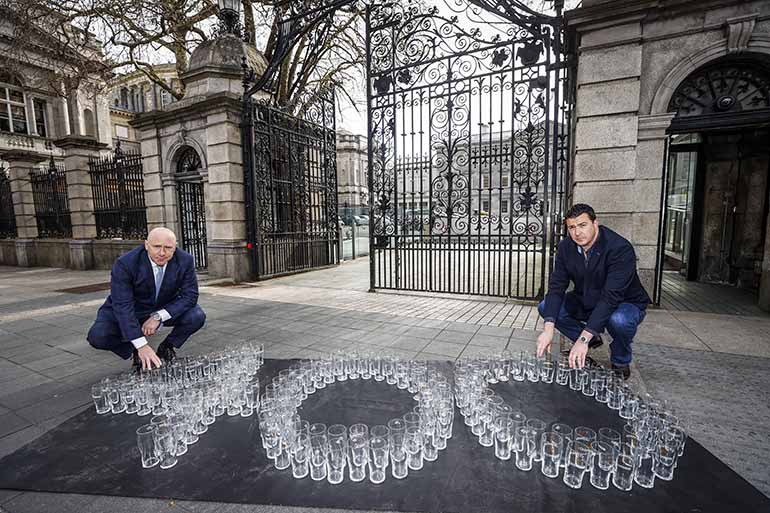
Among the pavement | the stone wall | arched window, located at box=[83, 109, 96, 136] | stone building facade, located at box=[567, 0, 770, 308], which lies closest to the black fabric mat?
the pavement

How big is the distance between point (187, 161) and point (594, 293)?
11166 millimetres

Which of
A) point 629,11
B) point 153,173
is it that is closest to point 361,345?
point 629,11

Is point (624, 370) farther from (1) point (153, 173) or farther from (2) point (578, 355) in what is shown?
(1) point (153, 173)

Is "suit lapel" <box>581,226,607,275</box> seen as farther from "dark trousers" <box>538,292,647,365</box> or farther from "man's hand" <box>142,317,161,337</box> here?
"man's hand" <box>142,317,161,337</box>

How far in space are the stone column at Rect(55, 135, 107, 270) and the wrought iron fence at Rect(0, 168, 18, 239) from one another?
194 inches

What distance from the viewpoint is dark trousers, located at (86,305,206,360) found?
3.93 metres

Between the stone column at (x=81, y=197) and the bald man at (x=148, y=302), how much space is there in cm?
1272

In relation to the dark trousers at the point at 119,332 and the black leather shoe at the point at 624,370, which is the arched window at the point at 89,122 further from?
the black leather shoe at the point at 624,370

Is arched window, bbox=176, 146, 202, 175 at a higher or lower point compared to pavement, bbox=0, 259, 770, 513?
higher

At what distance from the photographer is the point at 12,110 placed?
27312 millimetres

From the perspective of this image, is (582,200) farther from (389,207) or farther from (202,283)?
(202,283)

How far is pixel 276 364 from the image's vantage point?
169 inches

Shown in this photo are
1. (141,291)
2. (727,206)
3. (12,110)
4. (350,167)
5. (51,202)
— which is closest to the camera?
(141,291)

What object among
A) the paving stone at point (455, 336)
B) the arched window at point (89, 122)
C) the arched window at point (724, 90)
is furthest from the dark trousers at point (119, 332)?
the arched window at point (89, 122)
